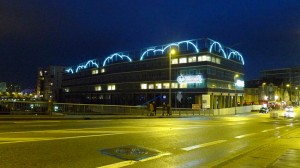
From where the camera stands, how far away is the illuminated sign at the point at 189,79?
93500 millimetres

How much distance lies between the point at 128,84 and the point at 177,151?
103991 millimetres

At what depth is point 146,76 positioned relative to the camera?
4291 inches

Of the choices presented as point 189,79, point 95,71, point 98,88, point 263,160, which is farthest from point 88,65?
point 263,160

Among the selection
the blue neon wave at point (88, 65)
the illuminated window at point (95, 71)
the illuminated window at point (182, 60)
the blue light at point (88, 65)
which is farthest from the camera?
the blue light at point (88, 65)

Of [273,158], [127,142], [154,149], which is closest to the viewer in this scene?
[273,158]

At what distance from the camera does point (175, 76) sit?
331ft

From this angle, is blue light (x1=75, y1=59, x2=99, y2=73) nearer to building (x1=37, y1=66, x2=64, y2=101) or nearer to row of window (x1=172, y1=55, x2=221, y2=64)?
building (x1=37, y1=66, x2=64, y2=101)

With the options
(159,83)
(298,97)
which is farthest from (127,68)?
(298,97)

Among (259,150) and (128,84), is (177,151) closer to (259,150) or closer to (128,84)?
(259,150)

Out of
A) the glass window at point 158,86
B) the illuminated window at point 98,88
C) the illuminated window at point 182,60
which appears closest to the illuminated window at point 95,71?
the illuminated window at point 98,88

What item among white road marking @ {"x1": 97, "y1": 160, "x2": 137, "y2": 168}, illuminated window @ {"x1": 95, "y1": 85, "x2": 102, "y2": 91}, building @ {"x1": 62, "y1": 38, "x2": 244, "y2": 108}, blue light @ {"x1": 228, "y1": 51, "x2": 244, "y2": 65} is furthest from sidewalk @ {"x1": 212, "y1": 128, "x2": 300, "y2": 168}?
illuminated window @ {"x1": 95, "y1": 85, "x2": 102, "y2": 91}

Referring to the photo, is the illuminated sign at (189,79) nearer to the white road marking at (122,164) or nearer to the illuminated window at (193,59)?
the illuminated window at (193,59)

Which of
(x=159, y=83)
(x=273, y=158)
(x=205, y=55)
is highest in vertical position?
(x=205, y=55)

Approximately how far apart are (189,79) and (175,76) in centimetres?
680
